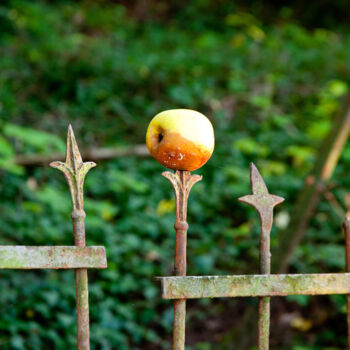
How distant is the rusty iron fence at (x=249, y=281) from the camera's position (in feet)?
4.12

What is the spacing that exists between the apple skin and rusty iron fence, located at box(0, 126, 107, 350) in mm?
207

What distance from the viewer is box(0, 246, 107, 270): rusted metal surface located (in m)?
1.23

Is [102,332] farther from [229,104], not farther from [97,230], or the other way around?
[229,104]

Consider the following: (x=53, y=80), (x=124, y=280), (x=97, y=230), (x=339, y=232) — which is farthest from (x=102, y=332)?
(x=53, y=80)

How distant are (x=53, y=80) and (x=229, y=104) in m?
1.93

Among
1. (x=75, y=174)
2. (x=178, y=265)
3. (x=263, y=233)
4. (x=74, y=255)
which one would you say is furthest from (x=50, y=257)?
(x=263, y=233)

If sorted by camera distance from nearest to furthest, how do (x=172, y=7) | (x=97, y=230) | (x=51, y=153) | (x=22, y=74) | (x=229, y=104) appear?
(x=97, y=230) < (x=51, y=153) < (x=22, y=74) < (x=229, y=104) < (x=172, y=7)

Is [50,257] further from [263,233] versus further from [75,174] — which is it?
[263,233]

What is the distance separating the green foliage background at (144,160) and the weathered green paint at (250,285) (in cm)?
161

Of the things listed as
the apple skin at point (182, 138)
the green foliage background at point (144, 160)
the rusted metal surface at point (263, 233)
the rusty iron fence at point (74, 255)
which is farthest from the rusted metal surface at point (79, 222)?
the green foliage background at point (144, 160)

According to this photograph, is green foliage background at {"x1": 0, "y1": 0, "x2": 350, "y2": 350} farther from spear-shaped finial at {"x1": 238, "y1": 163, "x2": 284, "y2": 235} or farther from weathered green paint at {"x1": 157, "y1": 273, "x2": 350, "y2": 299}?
spear-shaped finial at {"x1": 238, "y1": 163, "x2": 284, "y2": 235}

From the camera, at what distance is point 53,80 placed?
507 centimetres

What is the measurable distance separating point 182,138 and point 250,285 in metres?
0.43

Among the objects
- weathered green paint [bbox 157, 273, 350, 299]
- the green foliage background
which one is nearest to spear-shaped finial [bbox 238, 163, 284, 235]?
weathered green paint [bbox 157, 273, 350, 299]
